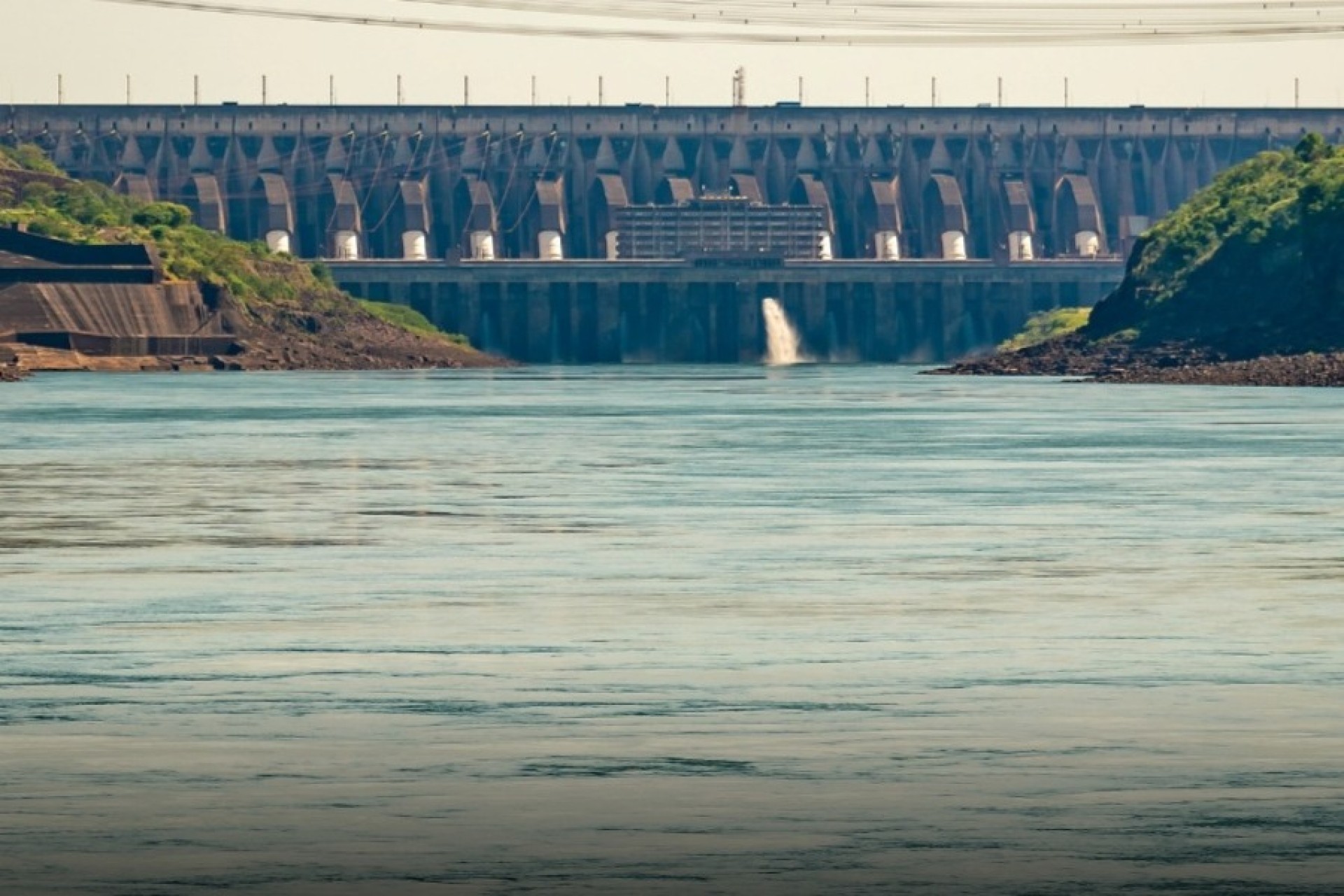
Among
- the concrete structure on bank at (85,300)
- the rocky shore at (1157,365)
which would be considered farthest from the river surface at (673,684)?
the concrete structure on bank at (85,300)

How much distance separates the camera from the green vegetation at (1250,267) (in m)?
166

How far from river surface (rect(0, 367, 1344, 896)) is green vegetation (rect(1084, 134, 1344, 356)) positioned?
4038 inches

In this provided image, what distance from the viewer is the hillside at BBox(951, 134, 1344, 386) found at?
534 feet

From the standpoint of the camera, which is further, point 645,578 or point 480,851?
point 645,578

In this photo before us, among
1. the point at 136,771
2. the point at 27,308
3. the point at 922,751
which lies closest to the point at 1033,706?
the point at 922,751

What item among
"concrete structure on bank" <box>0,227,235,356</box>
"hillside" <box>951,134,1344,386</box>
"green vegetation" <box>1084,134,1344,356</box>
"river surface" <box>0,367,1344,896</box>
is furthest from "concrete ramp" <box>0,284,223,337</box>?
"river surface" <box>0,367,1344,896</box>

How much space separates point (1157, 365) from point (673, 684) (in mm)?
143424

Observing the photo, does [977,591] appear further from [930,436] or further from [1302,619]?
[930,436]

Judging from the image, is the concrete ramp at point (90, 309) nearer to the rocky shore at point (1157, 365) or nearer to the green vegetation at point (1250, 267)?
the rocky shore at point (1157, 365)

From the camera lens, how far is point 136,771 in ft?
77.2

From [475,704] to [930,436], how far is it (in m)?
63.3

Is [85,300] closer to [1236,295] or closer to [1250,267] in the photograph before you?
[1236,295]

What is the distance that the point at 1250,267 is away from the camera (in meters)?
179

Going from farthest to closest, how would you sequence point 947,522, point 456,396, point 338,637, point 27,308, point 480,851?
point 27,308 → point 456,396 → point 947,522 → point 338,637 → point 480,851
